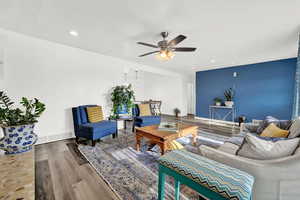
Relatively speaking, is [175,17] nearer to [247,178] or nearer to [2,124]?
[247,178]

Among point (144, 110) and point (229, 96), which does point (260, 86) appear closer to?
point (229, 96)

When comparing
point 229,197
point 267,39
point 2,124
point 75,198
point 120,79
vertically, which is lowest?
point 75,198

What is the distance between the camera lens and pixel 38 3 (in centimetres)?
182

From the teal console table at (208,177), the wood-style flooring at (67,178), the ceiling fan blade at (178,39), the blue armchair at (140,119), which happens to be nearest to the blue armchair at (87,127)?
the wood-style flooring at (67,178)

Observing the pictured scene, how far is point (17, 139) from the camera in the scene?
227cm

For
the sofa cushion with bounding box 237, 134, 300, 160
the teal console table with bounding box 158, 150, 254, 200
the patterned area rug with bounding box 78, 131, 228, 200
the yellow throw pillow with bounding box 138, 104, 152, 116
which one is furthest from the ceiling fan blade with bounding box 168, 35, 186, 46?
the yellow throw pillow with bounding box 138, 104, 152, 116

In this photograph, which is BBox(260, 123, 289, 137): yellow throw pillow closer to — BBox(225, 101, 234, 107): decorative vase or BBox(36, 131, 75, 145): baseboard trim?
BBox(225, 101, 234, 107): decorative vase

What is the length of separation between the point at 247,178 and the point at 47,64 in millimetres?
4215

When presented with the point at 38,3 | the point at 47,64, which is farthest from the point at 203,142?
the point at 47,64

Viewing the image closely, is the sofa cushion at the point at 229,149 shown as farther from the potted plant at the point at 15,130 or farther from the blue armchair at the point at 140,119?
the potted plant at the point at 15,130

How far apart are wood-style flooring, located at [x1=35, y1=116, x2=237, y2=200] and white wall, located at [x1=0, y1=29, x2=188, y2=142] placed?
3.19 feet

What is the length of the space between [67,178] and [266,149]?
2453mm

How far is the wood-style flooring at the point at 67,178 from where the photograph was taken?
149 cm

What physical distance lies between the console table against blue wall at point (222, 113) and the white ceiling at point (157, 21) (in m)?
2.66
